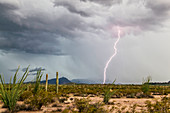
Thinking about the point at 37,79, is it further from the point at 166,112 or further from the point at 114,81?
the point at 166,112

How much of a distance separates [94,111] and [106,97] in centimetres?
578

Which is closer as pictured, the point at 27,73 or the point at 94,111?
the point at 94,111

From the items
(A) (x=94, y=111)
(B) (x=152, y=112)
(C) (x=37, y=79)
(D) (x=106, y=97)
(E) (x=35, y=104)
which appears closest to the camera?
(A) (x=94, y=111)

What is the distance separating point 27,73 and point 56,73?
11062 mm

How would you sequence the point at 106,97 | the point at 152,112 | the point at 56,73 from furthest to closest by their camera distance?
the point at 56,73 → the point at 106,97 → the point at 152,112

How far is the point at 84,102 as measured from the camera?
358 inches

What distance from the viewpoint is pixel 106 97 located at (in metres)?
13.5

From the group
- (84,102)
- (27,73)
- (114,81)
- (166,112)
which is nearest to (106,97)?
(114,81)

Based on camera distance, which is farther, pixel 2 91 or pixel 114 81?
pixel 114 81

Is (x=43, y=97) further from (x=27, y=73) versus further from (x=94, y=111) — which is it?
(x=94, y=111)

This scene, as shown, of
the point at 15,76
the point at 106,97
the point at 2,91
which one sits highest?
the point at 15,76

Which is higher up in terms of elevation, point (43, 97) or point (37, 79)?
point (37, 79)

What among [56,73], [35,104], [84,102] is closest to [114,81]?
[84,102]

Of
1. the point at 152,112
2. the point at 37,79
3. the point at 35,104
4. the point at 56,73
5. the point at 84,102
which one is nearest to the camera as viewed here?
the point at 152,112
